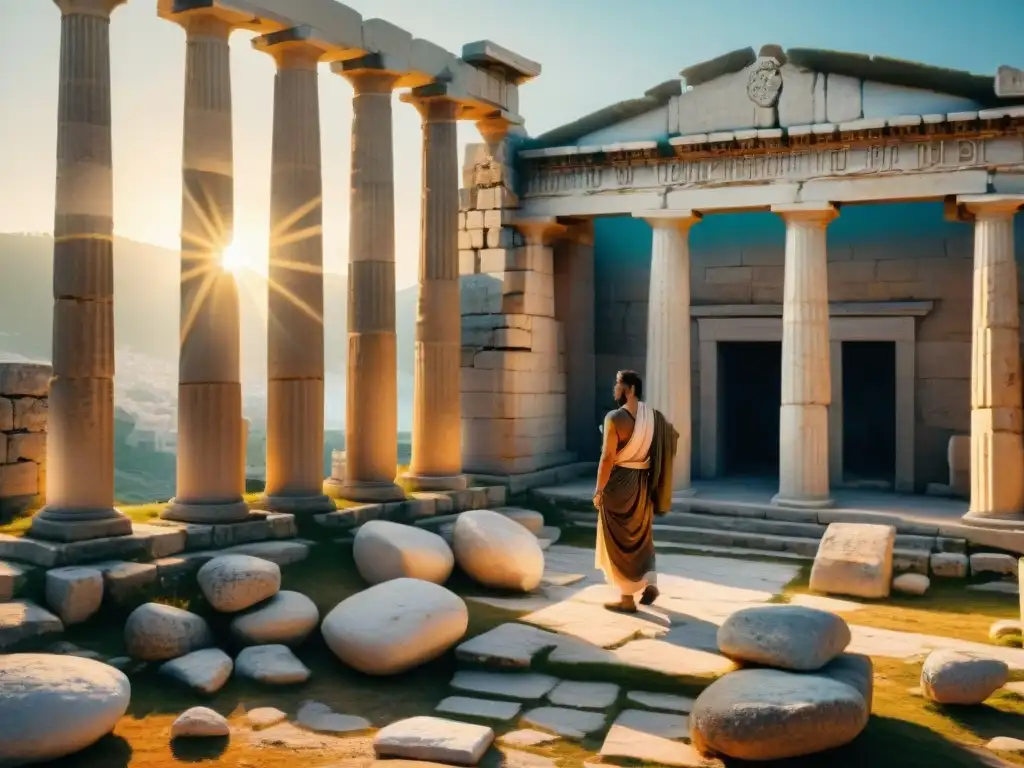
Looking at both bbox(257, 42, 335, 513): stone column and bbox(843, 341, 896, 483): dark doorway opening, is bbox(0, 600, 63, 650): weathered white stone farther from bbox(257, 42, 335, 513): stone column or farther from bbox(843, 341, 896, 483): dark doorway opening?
bbox(843, 341, 896, 483): dark doorway opening

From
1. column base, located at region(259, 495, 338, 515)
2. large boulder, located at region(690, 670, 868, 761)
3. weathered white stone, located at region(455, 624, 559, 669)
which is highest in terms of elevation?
column base, located at region(259, 495, 338, 515)

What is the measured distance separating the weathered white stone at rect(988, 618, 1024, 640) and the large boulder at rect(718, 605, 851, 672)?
2582 mm

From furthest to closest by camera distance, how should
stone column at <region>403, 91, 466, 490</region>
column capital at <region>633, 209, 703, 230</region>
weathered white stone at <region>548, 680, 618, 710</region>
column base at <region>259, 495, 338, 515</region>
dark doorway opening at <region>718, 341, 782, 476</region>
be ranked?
dark doorway opening at <region>718, 341, 782, 476</region> → column capital at <region>633, 209, 703, 230</region> → stone column at <region>403, 91, 466, 490</region> → column base at <region>259, 495, 338, 515</region> → weathered white stone at <region>548, 680, 618, 710</region>

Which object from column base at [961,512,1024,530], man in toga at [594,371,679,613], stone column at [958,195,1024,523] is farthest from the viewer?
stone column at [958,195,1024,523]

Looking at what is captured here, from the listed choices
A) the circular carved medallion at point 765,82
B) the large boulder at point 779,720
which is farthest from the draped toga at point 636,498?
the circular carved medallion at point 765,82

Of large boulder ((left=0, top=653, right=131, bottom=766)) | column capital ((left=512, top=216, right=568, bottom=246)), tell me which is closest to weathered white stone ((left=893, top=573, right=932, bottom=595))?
column capital ((left=512, top=216, right=568, bottom=246))

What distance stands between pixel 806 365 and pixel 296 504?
22.0 feet

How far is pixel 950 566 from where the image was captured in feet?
36.8

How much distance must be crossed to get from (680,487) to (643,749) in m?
8.25

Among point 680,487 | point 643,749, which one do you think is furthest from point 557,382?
point 643,749

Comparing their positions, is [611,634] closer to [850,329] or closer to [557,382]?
[557,382]

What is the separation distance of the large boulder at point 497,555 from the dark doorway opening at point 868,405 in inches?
385

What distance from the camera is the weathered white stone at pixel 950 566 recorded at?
11.2 m

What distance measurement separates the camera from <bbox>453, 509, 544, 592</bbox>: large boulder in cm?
948
